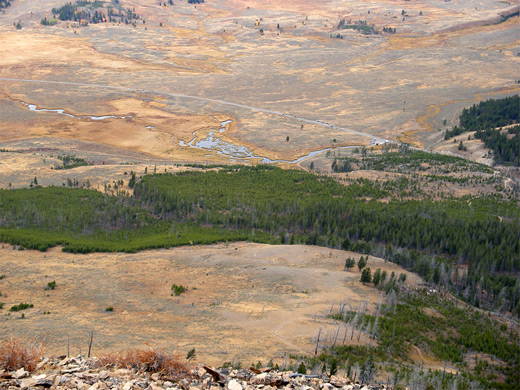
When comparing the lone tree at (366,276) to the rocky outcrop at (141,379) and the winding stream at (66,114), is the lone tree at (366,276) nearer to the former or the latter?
the rocky outcrop at (141,379)

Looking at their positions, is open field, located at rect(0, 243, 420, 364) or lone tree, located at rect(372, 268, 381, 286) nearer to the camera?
open field, located at rect(0, 243, 420, 364)

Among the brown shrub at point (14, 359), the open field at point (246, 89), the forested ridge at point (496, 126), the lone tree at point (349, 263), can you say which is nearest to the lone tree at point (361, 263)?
the lone tree at point (349, 263)

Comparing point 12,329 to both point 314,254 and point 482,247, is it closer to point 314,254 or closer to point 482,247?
point 314,254

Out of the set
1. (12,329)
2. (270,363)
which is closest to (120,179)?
(12,329)

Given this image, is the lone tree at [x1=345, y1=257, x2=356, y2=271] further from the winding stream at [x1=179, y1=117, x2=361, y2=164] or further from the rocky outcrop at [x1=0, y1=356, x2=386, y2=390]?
the winding stream at [x1=179, y1=117, x2=361, y2=164]

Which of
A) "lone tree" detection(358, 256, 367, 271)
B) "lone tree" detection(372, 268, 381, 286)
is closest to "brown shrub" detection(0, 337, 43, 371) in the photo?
"lone tree" detection(372, 268, 381, 286)

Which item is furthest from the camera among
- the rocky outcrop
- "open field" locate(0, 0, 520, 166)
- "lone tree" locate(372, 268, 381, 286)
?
"open field" locate(0, 0, 520, 166)
